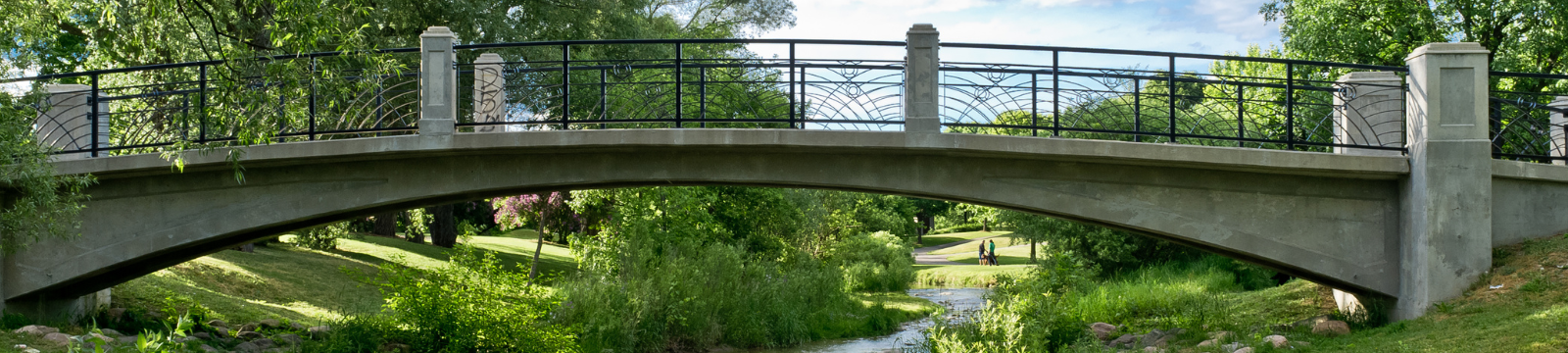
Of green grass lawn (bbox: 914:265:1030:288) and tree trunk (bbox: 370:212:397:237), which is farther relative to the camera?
green grass lawn (bbox: 914:265:1030:288)

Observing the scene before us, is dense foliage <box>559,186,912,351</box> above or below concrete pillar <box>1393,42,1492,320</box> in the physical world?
below

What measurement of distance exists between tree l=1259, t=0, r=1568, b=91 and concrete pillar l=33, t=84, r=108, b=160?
1922 cm

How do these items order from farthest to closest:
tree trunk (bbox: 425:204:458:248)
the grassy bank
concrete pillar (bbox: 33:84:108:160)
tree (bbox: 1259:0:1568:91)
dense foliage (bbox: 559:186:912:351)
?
tree trunk (bbox: 425:204:458:248) < tree (bbox: 1259:0:1568:91) < dense foliage (bbox: 559:186:912:351) < concrete pillar (bbox: 33:84:108:160) < the grassy bank

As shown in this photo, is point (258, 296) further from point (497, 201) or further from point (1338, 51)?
point (1338, 51)

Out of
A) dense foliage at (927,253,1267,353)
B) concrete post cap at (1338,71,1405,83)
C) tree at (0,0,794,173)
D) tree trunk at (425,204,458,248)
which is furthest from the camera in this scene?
tree trunk at (425,204,458,248)

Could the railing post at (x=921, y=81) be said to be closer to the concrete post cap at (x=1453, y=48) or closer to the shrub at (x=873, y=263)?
the concrete post cap at (x=1453, y=48)

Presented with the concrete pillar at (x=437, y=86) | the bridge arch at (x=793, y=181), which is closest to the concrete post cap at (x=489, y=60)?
the concrete pillar at (x=437, y=86)

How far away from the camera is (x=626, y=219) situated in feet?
60.1

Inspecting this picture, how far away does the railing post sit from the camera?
9180 millimetres

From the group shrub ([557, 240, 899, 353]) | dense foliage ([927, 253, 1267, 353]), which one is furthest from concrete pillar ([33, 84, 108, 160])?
dense foliage ([927, 253, 1267, 353])

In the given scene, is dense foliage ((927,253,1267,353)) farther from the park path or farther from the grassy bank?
the park path

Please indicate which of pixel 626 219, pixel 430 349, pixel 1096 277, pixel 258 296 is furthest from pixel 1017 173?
pixel 1096 277

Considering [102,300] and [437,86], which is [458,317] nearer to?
[437,86]

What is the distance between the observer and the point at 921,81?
926cm
